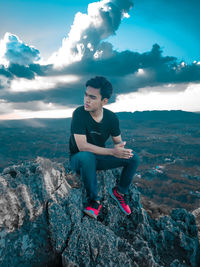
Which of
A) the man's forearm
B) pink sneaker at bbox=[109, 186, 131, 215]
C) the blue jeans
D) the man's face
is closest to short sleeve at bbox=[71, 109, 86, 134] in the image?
the man's face

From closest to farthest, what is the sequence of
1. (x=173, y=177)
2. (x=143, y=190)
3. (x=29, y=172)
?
1. (x=29, y=172)
2. (x=143, y=190)
3. (x=173, y=177)

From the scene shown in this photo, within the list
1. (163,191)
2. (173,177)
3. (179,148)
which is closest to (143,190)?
(163,191)

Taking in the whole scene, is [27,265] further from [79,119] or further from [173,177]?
[173,177]

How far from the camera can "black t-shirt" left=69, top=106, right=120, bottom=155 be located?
15.0 feet

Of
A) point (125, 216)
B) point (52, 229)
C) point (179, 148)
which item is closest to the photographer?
point (52, 229)

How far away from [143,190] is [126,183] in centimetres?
5300

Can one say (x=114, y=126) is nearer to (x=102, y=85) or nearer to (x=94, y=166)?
(x=102, y=85)

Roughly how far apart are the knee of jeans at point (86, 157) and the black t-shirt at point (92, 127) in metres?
0.56

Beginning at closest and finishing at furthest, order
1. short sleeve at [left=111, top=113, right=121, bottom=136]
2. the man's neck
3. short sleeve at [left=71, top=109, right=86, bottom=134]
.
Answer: short sleeve at [left=71, top=109, right=86, bottom=134]
the man's neck
short sleeve at [left=111, top=113, right=121, bottom=136]

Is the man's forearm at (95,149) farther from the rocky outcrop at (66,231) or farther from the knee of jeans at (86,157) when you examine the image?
the rocky outcrop at (66,231)

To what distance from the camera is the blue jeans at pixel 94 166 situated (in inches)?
161

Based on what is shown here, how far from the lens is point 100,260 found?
318cm

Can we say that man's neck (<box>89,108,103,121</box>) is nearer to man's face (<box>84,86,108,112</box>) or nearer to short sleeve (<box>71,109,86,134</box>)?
man's face (<box>84,86,108,112</box>)

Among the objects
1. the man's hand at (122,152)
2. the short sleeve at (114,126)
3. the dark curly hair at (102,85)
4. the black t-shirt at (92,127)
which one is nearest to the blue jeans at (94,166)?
the man's hand at (122,152)
